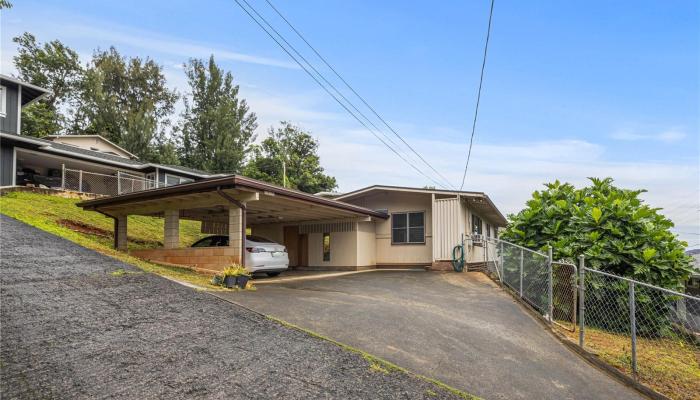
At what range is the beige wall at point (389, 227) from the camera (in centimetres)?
1606

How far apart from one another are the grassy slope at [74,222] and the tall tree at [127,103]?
1864cm

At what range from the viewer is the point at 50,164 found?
77.4 feet

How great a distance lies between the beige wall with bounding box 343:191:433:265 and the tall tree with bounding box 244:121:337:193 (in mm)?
20907

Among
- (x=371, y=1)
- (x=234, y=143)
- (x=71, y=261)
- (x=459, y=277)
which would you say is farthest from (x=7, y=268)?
(x=234, y=143)

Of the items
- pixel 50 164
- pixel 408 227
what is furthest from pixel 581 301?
pixel 50 164

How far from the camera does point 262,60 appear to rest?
12.1 m

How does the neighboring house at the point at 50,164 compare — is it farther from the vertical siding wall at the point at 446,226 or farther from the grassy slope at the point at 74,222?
the vertical siding wall at the point at 446,226

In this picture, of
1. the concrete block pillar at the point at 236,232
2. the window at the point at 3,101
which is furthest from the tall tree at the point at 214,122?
the concrete block pillar at the point at 236,232

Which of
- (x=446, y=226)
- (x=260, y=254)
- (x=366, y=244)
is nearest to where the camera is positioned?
(x=260, y=254)

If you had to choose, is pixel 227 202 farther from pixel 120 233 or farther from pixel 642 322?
pixel 642 322

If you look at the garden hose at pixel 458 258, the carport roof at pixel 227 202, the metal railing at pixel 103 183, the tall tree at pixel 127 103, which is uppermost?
the tall tree at pixel 127 103

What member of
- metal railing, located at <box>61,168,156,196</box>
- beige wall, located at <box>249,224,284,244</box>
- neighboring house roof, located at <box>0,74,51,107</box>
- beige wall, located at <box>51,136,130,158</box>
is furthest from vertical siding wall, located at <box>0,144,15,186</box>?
beige wall, located at <box>249,224,284,244</box>

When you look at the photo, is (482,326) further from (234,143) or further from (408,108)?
(234,143)

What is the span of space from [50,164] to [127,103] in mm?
17407
